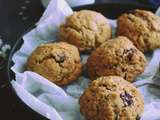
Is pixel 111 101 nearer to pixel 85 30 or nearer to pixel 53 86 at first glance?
pixel 53 86

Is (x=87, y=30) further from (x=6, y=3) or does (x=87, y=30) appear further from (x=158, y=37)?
(x=6, y=3)

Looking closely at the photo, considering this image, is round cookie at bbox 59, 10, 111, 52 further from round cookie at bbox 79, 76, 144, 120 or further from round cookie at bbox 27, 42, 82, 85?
round cookie at bbox 79, 76, 144, 120

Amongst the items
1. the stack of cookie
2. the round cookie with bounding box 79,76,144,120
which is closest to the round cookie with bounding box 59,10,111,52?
the stack of cookie

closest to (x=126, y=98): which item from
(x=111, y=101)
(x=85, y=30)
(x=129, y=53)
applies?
(x=111, y=101)

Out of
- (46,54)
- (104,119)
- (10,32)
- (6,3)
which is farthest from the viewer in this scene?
(6,3)

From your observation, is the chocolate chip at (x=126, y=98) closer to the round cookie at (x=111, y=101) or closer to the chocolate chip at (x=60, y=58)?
the round cookie at (x=111, y=101)

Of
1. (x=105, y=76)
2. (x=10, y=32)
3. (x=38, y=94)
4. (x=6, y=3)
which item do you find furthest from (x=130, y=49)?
(x=6, y=3)

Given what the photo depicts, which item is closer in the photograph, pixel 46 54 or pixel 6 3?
pixel 46 54
